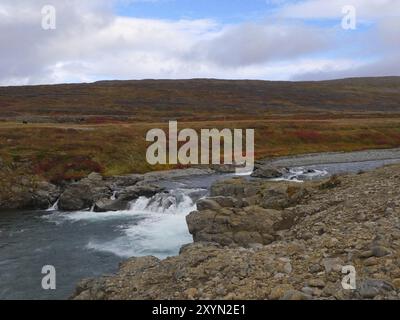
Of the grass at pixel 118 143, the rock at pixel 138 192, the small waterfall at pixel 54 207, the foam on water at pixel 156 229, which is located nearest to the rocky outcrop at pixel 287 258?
the foam on water at pixel 156 229

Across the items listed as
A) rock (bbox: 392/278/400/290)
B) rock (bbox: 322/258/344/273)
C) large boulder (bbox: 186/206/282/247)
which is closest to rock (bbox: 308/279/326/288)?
rock (bbox: 322/258/344/273)

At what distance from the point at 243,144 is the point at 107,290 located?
75.9 meters

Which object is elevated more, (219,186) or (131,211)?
(219,186)

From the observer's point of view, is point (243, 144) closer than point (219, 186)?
No

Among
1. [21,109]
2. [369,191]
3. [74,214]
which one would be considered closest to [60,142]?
[74,214]

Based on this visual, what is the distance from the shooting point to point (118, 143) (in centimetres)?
7694

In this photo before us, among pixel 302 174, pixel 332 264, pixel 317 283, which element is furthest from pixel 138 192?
pixel 317 283

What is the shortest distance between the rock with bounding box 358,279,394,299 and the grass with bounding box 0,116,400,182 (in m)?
51.6

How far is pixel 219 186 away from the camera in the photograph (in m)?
46.3

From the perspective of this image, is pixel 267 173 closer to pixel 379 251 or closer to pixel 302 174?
pixel 302 174

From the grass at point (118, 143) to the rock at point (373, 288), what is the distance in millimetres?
51606
